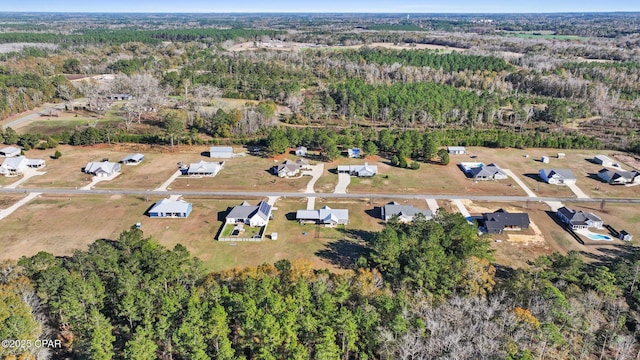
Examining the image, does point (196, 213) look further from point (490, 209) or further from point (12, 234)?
point (490, 209)

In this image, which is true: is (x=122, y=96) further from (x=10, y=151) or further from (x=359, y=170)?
(x=359, y=170)

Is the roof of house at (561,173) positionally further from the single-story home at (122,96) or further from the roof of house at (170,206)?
the single-story home at (122,96)

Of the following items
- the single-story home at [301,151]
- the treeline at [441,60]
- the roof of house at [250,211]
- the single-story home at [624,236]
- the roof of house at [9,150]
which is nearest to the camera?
the single-story home at [624,236]

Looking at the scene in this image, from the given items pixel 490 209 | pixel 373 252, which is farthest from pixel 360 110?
pixel 373 252

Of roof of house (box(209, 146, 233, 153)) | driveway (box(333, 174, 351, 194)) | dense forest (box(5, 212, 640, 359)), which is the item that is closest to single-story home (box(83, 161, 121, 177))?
roof of house (box(209, 146, 233, 153))

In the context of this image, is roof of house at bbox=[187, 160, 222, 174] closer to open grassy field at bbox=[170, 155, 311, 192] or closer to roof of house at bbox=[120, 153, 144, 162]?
open grassy field at bbox=[170, 155, 311, 192]

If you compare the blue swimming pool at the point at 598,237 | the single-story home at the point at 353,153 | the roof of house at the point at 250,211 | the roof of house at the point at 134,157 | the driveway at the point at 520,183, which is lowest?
the blue swimming pool at the point at 598,237

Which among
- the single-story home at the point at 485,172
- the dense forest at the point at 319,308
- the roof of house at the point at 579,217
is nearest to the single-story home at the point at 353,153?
the single-story home at the point at 485,172
